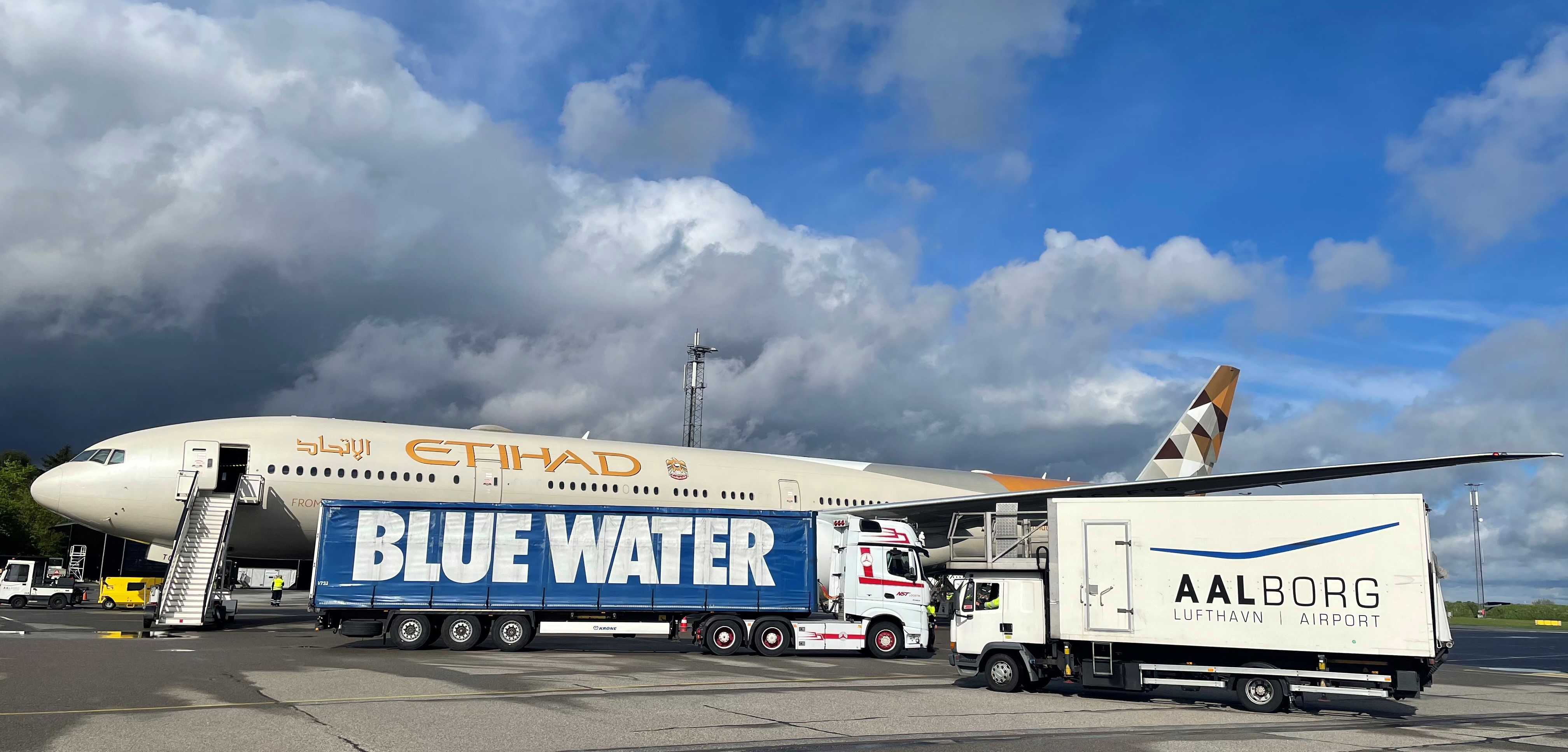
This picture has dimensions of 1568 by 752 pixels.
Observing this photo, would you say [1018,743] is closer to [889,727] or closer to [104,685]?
[889,727]

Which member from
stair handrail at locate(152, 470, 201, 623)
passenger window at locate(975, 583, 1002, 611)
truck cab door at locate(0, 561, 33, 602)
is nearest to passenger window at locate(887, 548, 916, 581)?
passenger window at locate(975, 583, 1002, 611)

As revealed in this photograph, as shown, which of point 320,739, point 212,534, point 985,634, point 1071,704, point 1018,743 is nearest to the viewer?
point 320,739

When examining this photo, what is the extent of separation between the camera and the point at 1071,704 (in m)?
15.2

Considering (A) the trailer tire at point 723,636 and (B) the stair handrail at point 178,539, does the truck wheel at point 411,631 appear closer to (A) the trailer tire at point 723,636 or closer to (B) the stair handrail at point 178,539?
(A) the trailer tire at point 723,636

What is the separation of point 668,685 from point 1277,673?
940cm

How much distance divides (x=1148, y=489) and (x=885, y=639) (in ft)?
50.8

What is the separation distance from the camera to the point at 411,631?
2198 centimetres

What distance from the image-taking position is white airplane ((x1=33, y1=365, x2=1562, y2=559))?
27.2m

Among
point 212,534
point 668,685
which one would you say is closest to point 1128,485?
point 668,685

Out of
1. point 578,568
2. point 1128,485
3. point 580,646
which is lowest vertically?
point 580,646

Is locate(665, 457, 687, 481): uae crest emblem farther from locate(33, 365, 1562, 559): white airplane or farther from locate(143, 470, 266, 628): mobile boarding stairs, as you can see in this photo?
locate(143, 470, 266, 628): mobile boarding stairs

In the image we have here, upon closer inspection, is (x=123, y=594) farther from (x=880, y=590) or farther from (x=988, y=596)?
(x=988, y=596)

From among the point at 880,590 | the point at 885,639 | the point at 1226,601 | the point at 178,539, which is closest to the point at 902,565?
the point at 880,590

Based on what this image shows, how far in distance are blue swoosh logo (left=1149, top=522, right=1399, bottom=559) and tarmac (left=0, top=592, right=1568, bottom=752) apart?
2346mm
